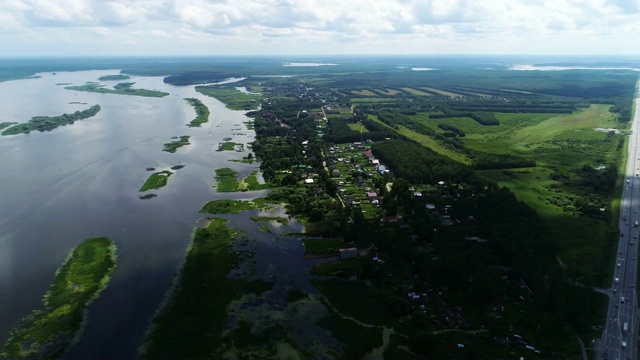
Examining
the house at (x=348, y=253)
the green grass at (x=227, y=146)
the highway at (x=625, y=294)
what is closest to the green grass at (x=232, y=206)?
the house at (x=348, y=253)

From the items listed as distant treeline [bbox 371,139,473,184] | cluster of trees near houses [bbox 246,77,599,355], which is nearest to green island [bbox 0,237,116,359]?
cluster of trees near houses [bbox 246,77,599,355]

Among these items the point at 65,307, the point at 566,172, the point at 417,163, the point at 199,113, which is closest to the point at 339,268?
the point at 65,307

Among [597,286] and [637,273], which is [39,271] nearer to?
[597,286]

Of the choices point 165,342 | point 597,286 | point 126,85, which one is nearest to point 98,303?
point 165,342

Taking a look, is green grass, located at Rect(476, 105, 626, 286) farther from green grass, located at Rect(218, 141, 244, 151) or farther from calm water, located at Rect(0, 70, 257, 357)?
green grass, located at Rect(218, 141, 244, 151)

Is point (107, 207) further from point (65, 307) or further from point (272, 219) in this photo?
point (272, 219)

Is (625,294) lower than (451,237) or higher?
lower
